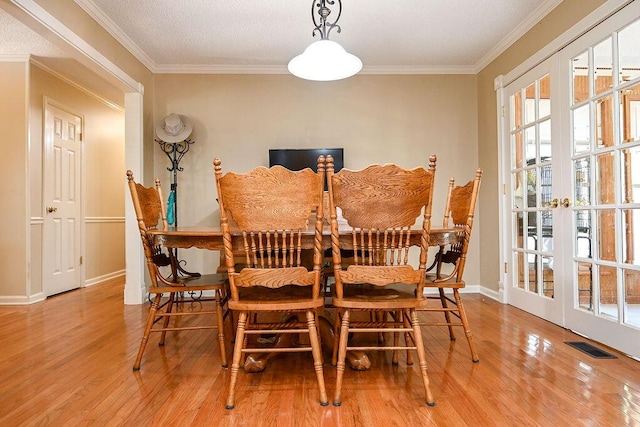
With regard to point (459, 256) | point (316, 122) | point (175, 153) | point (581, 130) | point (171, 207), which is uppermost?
point (316, 122)

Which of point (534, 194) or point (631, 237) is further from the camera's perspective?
point (534, 194)

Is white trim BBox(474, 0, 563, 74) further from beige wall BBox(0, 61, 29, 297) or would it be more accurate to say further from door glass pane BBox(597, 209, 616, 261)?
beige wall BBox(0, 61, 29, 297)

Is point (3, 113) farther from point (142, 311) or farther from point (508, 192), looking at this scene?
point (508, 192)

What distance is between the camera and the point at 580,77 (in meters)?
2.68

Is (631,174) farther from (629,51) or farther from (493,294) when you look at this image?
(493,294)

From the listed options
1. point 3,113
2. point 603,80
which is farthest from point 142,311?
point 603,80

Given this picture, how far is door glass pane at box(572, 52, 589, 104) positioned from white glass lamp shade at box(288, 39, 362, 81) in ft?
5.06

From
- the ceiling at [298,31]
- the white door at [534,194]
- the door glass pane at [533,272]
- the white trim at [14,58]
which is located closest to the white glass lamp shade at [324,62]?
the ceiling at [298,31]

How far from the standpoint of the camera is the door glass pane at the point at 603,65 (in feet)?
7.94

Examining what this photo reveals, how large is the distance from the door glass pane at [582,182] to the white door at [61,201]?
4824 mm

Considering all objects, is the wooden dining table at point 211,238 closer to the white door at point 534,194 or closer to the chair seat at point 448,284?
the chair seat at point 448,284

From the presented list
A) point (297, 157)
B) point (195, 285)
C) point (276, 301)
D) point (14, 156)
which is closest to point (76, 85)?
point (14, 156)

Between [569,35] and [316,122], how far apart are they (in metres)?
2.36

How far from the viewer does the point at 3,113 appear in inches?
148
